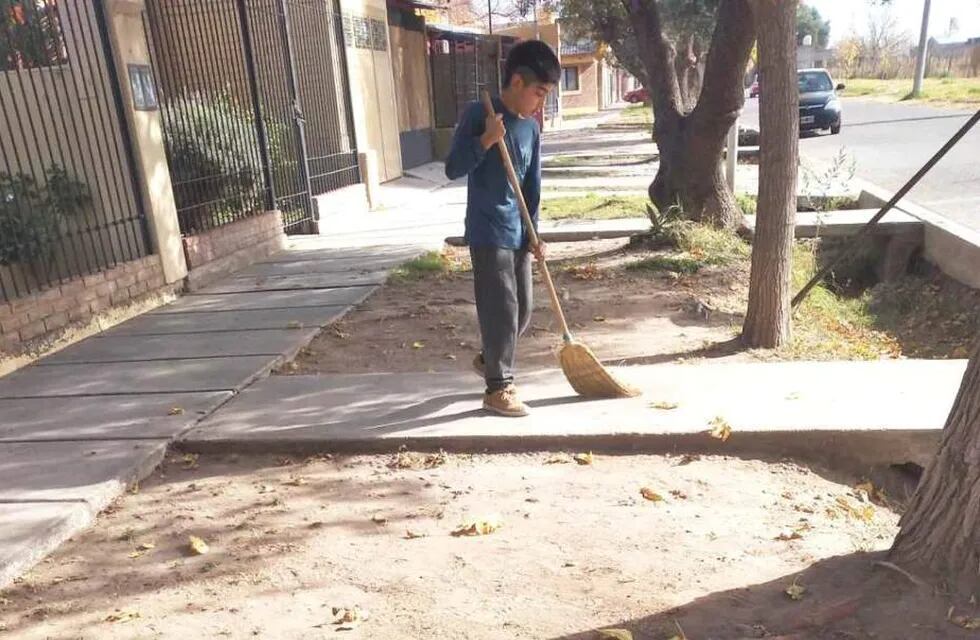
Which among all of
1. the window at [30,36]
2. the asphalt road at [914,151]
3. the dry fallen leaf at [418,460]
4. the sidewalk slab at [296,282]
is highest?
the window at [30,36]

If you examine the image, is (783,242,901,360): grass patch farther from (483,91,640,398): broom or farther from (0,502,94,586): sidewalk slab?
(0,502,94,586): sidewalk slab

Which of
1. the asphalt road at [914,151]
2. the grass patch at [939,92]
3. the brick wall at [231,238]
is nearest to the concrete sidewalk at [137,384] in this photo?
the brick wall at [231,238]

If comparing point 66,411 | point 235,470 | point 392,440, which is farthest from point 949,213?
point 66,411

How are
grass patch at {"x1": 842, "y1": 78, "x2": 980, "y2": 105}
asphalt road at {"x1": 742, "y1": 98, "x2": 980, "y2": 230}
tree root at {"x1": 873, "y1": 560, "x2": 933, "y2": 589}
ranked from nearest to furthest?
tree root at {"x1": 873, "y1": 560, "x2": 933, "y2": 589}, asphalt road at {"x1": 742, "y1": 98, "x2": 980, "y2": 230}, grass patch at {"x1": 842, "y1": 78, "x2": 980, "y2": 105}

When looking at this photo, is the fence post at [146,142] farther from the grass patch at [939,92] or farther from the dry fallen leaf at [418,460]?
the grass patch at [939,92]

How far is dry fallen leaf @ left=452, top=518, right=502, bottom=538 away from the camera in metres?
3.06

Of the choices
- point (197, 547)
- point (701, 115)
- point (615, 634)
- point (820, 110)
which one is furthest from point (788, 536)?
point (820, 110)

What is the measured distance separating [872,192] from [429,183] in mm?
8278

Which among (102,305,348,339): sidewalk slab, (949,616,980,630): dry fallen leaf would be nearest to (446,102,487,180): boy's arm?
(949,616,980,630): dry fallen leaf

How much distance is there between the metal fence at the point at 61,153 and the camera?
5.67m

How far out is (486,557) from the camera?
2.89m

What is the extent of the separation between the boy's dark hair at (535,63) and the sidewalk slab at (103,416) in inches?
100

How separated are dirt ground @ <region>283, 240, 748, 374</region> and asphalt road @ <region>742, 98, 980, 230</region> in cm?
385

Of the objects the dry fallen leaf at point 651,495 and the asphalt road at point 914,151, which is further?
the asphalt road at point 914,151
